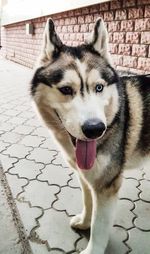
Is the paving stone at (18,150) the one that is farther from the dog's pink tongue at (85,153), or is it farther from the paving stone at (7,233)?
the dog's pink tongue at (85,153)

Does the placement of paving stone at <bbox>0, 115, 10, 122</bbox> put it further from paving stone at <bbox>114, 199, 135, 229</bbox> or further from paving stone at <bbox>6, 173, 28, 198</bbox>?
paving stone at <bbox>114, 199, 135, 229</bbox>

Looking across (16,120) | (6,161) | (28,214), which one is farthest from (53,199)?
(16,120)

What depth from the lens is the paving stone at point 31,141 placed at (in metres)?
3.49

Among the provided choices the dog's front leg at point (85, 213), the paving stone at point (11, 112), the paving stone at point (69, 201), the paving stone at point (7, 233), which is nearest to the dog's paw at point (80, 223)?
the dog's front leg at point (85, 213)

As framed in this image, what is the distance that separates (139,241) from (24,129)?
2428 mm

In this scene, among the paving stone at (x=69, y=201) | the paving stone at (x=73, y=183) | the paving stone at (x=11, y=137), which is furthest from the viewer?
the paving stone at (x=11, y=137)

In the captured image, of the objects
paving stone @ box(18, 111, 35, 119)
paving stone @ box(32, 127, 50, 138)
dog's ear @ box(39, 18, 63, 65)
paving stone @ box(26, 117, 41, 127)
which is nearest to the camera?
dog's ear @ box(39, 18, 63, 65)

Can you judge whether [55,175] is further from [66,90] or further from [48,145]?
[66,90]

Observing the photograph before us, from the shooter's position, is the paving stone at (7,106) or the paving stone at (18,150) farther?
the paving stone at (7,106)

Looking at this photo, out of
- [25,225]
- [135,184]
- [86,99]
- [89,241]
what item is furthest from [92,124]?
[135,184]

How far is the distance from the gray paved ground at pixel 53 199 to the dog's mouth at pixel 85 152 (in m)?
0.49

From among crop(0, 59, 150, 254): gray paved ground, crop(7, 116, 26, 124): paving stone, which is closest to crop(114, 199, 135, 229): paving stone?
crop(0, 59, 150, 254): gray paved ground

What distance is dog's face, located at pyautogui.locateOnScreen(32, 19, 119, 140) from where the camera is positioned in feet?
4.96

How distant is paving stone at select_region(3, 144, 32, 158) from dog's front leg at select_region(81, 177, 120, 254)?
155 centimetres
